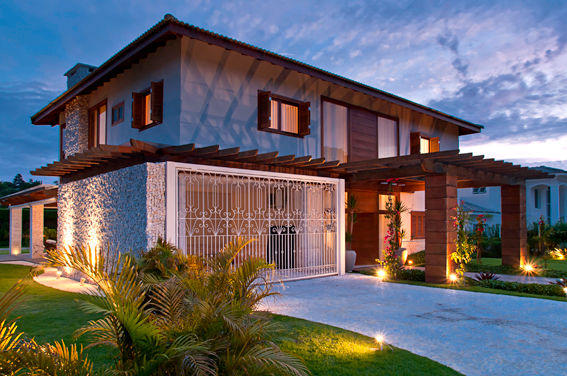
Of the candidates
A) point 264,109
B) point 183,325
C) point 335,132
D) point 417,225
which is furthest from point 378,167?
point 183,325

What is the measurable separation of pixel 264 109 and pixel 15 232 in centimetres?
1656

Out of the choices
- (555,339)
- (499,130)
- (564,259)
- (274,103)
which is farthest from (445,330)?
(499,130)

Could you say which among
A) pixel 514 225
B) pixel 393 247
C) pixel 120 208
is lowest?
pixel 393 247

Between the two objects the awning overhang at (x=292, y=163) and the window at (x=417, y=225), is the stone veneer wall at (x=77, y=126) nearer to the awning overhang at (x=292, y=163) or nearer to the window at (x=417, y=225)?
the awning overhang at (x=292, y=163)

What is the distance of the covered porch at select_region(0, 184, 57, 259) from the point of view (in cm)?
1614

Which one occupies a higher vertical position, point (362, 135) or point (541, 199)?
point (362, 135)

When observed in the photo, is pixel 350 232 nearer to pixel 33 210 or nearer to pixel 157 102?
pixel 157 102

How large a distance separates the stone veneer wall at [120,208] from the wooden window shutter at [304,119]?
4603 mm

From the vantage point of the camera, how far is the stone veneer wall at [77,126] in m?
13.5

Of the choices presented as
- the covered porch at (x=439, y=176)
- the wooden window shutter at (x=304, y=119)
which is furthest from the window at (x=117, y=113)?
the covered porch at (x=439, y=176)

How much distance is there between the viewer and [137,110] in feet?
35.4

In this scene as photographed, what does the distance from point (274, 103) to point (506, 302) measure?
7227 mm

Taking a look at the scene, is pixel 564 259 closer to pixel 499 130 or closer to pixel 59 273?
pixel 499 130

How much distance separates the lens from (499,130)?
27031mm
